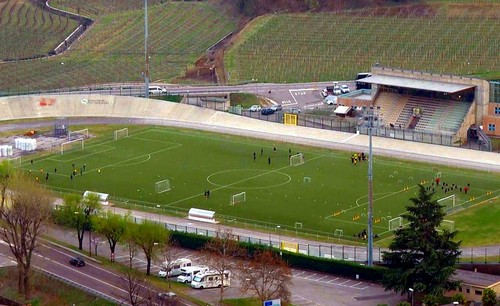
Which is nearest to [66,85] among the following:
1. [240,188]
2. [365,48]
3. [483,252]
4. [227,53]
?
[227,53]

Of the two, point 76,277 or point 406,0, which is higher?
point 406,0

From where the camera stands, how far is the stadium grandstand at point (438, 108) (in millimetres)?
123812

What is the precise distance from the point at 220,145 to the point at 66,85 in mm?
40568

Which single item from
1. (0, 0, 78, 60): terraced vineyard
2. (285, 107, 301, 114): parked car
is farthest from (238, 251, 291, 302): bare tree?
(0, 0, 78, 60): terraced vineyard

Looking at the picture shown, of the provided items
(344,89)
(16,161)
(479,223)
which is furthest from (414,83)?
(16,161)

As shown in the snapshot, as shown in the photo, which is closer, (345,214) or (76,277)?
(76,277)

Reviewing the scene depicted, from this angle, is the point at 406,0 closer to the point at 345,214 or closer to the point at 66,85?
the point at 66,85

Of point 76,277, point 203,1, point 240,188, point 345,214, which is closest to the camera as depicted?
point 76,277

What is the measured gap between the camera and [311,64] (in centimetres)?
15662

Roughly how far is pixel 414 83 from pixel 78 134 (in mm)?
27752

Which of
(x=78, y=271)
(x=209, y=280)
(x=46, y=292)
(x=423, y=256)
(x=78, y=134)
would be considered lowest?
(x=46, y=292)

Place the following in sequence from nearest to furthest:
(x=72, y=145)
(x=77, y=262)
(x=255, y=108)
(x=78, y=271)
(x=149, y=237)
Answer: (x=149, y=237) < (x=78, y=271) < (x=77, y=262) < (x=72, y=145) < (x=255, y=108)

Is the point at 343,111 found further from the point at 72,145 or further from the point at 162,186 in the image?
the point at 162,186

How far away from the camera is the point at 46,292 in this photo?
291 feet
